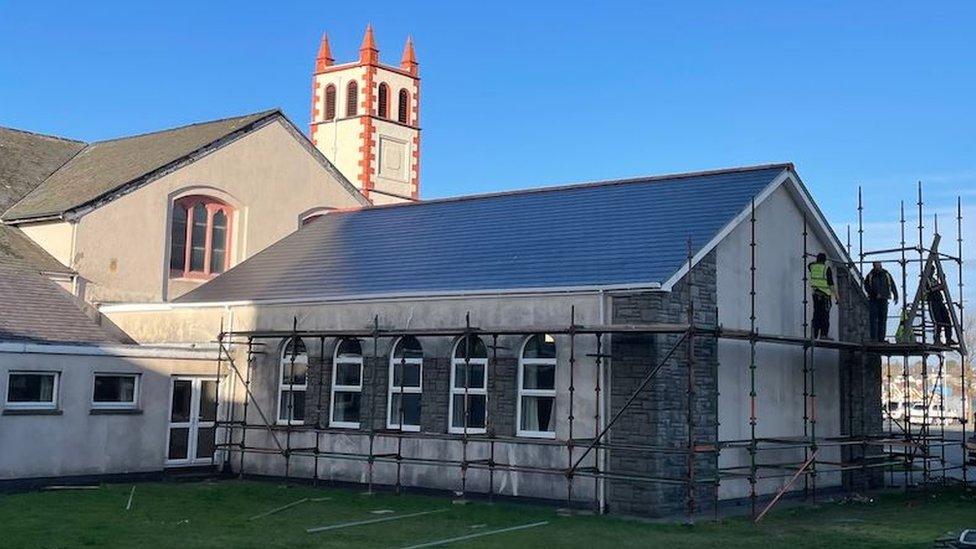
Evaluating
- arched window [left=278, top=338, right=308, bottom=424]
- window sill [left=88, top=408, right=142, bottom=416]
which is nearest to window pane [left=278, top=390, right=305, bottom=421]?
arched window [left=278, top=338, right=308, bottom=424]

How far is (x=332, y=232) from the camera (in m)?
27.4

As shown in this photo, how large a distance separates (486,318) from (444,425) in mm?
2172

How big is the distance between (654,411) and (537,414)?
235cm

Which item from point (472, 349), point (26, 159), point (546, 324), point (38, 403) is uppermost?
point (26, 159)

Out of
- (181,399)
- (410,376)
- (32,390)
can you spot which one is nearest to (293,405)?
(181,399)

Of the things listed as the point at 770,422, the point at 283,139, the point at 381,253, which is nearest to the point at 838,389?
the point at 770,422

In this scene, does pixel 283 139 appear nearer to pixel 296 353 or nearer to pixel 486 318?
pixel 296 353

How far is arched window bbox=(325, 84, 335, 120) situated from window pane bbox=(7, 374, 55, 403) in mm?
36889

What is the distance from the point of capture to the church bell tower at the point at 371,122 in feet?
176

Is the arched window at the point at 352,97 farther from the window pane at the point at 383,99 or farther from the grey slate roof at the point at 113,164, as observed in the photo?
the grey slate roof at the point at 113,164

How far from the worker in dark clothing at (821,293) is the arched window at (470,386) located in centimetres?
663

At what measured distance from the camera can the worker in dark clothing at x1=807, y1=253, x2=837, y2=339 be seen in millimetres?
21703

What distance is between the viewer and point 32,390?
20.4 metres

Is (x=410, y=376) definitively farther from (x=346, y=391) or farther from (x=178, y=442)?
(x=178, y=442)
